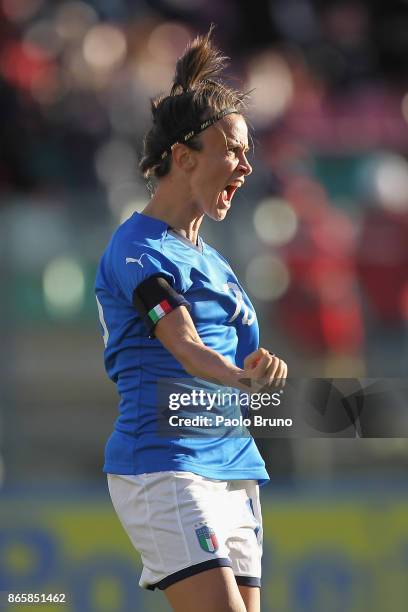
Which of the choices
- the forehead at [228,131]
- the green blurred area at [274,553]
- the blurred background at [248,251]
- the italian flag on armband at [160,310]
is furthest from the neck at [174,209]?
the green blurred area at [274,553]

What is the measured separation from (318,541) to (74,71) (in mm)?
3804

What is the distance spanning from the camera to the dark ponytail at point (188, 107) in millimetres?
2285

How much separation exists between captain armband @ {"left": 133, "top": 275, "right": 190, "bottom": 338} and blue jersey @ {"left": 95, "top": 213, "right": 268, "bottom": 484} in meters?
0.02

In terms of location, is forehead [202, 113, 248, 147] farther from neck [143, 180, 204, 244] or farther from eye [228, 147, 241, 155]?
neck [143, 180, 204, 244]

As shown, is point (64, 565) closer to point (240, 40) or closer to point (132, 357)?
point (132, 357)

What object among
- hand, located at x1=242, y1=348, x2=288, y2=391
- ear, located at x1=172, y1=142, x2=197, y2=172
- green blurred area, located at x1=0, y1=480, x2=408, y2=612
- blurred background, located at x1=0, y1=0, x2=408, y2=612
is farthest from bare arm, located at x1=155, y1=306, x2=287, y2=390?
green blurred area, located at x1=0, y1=480, x2=408, y2=612

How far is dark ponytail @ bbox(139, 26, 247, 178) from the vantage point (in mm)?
2285

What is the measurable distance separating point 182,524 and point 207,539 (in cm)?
6

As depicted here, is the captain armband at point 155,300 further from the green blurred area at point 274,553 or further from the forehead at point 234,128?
the green blurred area at point 274,553

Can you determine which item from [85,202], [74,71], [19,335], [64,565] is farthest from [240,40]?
[64,565]

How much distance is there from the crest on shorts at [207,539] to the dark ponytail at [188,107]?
0.79m

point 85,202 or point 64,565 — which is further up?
point 85,202

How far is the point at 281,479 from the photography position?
171 inches

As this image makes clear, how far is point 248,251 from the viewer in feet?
17.5
